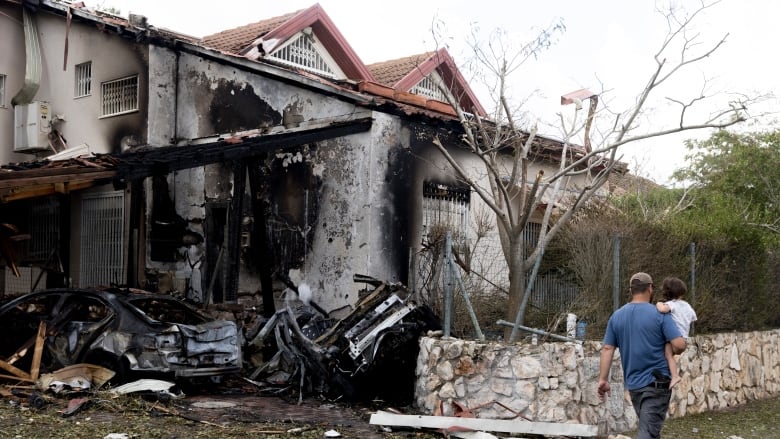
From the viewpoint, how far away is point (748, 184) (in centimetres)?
1476

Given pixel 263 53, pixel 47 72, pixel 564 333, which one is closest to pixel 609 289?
pixel 564 333

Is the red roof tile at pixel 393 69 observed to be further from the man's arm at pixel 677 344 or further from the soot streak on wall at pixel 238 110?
the man's arm at pixel 677 344

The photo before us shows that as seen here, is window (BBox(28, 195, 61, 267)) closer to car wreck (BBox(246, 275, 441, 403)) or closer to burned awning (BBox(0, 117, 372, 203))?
burned awning (BBox(0, 117, 372, 203))

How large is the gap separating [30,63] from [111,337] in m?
10.2

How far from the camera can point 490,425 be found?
8.78 metres

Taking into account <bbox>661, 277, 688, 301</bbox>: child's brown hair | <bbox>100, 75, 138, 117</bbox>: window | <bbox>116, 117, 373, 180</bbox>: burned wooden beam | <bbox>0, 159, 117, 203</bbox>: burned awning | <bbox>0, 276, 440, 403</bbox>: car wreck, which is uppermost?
<bbox>100, 75, 138, 117</bbox>: window

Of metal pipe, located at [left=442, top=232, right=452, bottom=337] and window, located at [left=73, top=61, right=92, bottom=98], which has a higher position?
window, located at [left=73, top=61, right=92, bottom=98]

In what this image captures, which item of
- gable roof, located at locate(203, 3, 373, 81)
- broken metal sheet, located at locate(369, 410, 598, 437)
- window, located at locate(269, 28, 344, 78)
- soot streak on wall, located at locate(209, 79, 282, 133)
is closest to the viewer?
broken metal sheet, located at locate(369, 410, 598, 437)

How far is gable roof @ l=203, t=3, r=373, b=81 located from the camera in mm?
18781

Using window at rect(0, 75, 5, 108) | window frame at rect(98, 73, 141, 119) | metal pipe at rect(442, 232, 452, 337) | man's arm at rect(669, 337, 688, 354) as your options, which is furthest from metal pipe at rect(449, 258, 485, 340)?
window at rect(0, 75, 5, 108)

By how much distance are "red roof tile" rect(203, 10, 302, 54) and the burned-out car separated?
905 centimetres

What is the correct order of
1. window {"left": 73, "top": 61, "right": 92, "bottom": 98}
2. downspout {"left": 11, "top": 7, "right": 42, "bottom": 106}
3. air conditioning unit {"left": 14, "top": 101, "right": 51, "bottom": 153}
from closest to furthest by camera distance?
air conditioning unit {"left": 14, "top": 101, "right": 51, "bottom": 153}, window {"left": 73, "top": 61, "right": 92, "bottom": 98}, downspout {"left": 11, "top": 7, "right": 42, "bottom": 106}

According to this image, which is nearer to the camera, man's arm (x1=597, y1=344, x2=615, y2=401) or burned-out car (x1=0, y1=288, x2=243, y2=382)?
man's arm (x1=597, y1=344, x2=615, y2=401)

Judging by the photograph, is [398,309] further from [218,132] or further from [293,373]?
[218,132]
